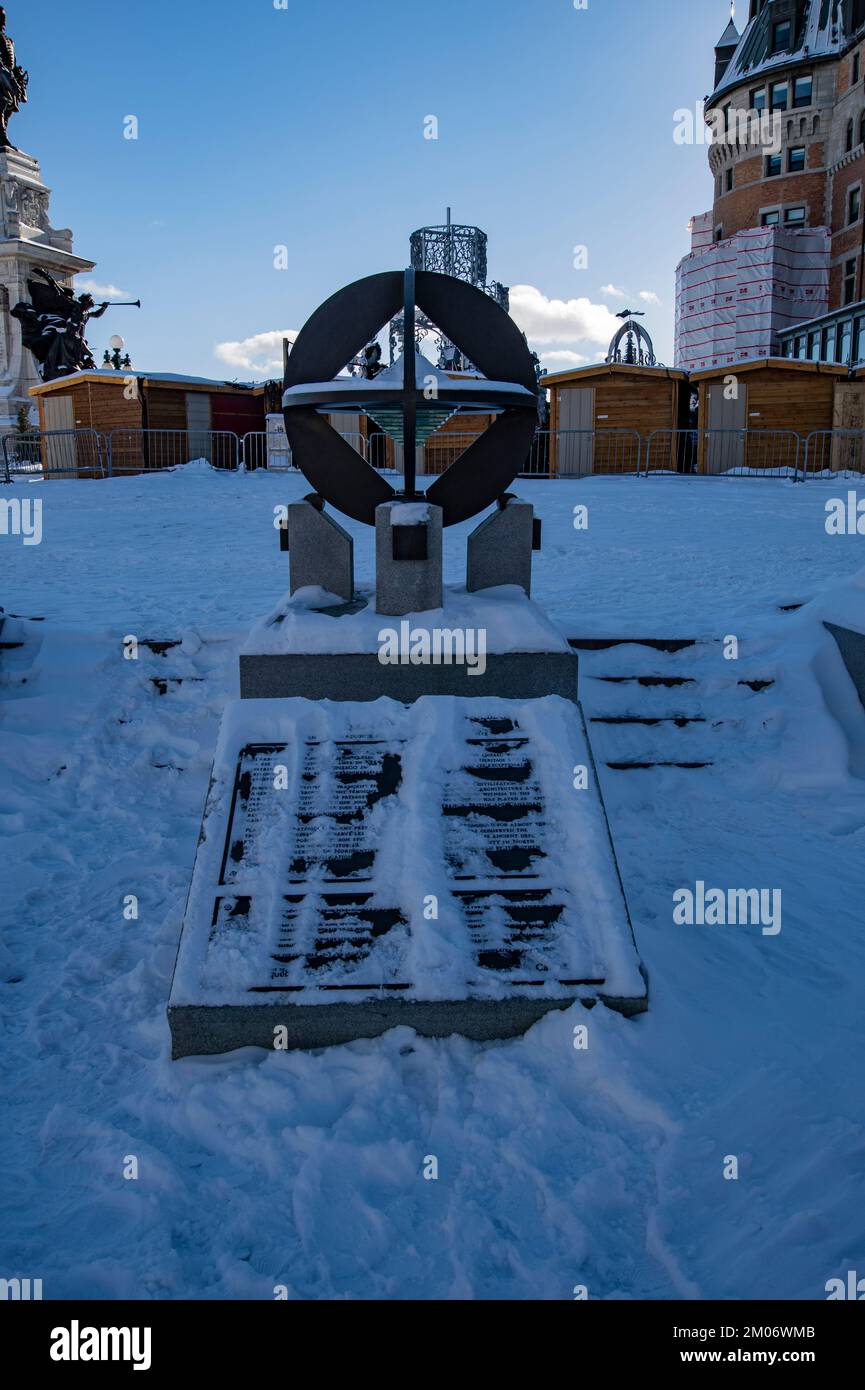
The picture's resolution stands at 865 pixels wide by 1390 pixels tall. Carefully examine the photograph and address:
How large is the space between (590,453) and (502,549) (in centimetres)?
2031

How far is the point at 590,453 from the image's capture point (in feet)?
82.4

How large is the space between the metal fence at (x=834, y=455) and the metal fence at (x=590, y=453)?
0.02 meters

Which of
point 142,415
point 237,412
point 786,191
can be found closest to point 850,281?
point 786,191

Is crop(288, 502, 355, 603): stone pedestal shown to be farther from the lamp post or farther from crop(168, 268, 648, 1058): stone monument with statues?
the lamp post

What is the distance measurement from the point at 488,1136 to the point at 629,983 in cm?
81

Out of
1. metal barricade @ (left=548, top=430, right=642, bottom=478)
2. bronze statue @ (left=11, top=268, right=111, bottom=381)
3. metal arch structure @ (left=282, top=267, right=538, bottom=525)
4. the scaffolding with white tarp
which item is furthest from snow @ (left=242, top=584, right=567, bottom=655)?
the scaffolding with white tarp

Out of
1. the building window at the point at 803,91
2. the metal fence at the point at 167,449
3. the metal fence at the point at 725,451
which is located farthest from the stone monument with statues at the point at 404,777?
the building window at the point at 803,91

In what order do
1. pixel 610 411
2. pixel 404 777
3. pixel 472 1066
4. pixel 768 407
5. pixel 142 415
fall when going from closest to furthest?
1. pixel 472 1066
2. pixel 404 777
3. pixel 768 407
4. pixel 610 411
5. pixel 142 415

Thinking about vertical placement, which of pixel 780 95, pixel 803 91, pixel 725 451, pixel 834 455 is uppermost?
pixel 780 95

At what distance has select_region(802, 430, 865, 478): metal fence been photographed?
74.3ft

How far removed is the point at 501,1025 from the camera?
3.38m

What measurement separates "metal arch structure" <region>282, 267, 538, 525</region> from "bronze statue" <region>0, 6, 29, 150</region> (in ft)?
145

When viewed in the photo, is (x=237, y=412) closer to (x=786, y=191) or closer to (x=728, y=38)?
(x=786, y=191)

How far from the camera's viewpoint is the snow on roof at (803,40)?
3934 centimetres
